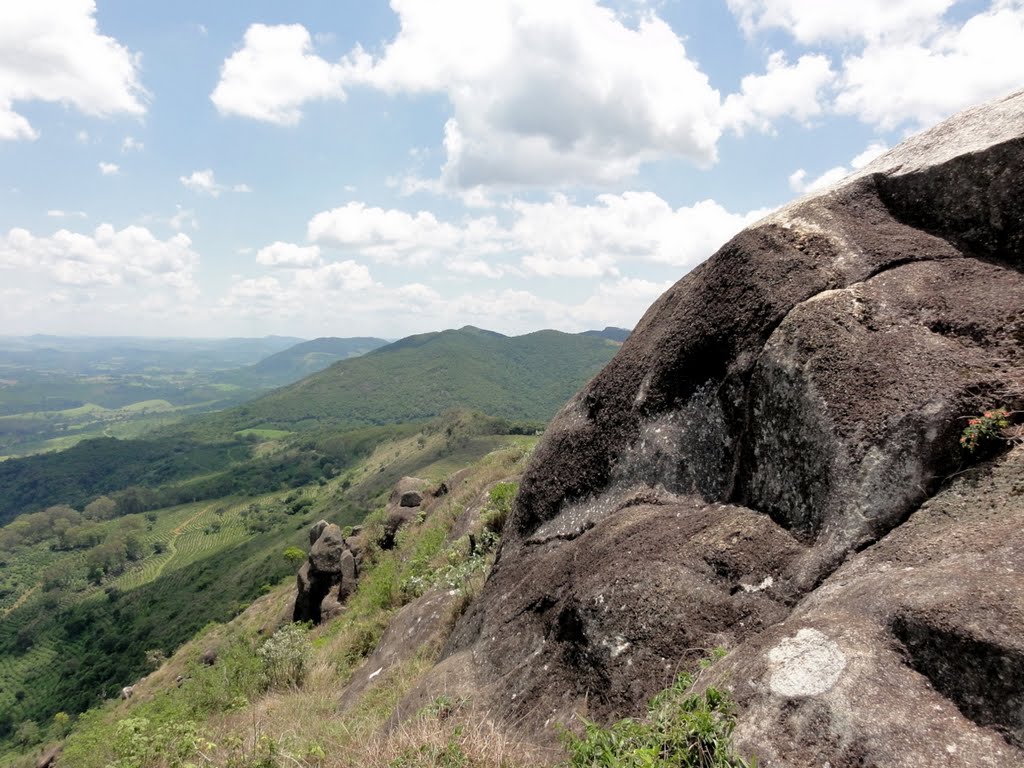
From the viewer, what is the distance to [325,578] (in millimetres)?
27609

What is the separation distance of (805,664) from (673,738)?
1158mm

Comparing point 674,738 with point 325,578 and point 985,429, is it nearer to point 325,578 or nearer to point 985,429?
point 985,429

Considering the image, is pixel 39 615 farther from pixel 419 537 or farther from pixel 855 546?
pixel 855 546

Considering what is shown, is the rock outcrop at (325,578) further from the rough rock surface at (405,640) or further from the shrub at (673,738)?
the shrub at (673,738)

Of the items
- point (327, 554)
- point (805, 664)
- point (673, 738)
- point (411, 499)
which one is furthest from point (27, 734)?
point (805, 664)

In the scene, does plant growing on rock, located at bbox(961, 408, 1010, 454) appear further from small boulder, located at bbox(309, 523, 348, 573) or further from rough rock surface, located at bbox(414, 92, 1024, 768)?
small boulder, located at bbox(309, 523, 348, 573)

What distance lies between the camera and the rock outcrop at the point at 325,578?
2581cm

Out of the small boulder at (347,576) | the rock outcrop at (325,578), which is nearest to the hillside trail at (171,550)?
the rock outcrop at (325,578)

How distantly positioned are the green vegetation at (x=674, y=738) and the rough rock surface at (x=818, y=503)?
0.63 ft

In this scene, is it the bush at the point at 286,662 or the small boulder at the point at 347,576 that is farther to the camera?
the small boulder at the point at 347,576

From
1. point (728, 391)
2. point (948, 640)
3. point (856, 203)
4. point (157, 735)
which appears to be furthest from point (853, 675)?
point (157, 735)

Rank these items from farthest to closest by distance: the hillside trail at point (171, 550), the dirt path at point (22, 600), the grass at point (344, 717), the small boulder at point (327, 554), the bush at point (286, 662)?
A: the hillside trail at point (171, 550)
the dirt path at point (22, 600)
the small boulder at point (327, 554)
the bush at point (286, 662)
the grass at point (344, 717)

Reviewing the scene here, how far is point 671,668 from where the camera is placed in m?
5.85

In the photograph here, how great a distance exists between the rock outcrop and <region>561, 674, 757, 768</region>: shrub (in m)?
22.8
